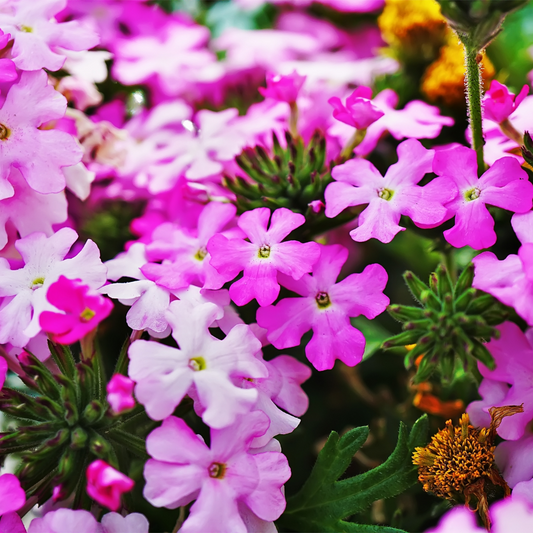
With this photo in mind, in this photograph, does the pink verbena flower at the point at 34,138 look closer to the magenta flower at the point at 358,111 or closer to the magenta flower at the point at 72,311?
the magenta flower at the point at 72,311

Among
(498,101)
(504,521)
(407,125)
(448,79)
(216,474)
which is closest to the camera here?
(504,521)

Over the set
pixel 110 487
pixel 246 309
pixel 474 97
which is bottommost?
pixel 246 309

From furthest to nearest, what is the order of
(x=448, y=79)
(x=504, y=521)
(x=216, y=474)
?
(x=448, y=79) < (x=216, y=474) < (x=504, y=521)

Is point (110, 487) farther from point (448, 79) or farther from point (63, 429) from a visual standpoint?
point (448, 79)

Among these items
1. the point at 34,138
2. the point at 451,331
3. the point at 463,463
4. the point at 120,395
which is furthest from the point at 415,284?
the point at 34,138

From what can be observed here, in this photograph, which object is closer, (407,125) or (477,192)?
(477,192)

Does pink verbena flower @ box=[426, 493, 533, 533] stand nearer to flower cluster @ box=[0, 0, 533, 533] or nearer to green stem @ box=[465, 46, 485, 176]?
flower cluster @ box=[0, 0, 533, 533]

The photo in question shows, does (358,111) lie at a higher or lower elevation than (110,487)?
higher

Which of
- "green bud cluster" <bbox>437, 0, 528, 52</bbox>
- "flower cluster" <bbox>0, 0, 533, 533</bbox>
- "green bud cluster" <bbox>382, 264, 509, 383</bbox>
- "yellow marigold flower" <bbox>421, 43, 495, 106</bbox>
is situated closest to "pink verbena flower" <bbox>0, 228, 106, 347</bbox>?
"flower cluster" <bbox>0, 0, 533, 533</bbox>
